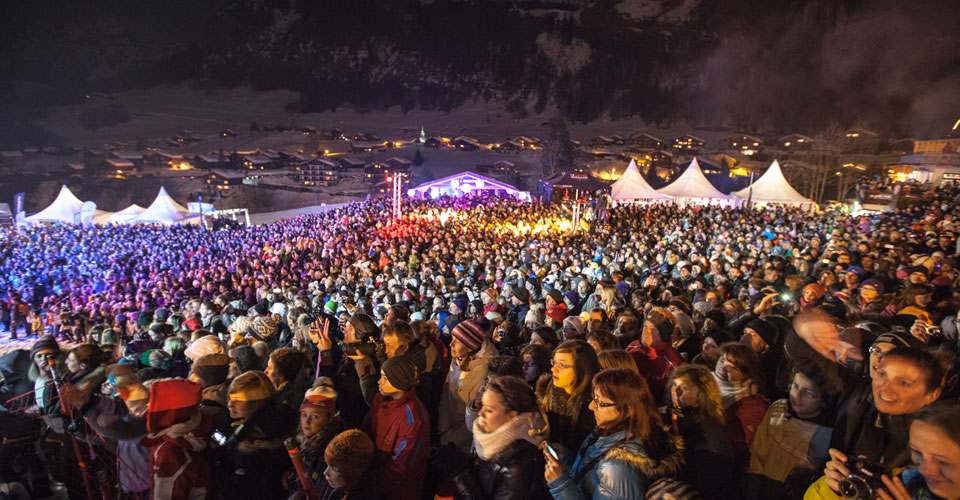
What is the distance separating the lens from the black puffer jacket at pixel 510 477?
4.98 feet

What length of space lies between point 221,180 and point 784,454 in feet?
186

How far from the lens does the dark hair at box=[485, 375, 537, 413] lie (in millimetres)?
1572

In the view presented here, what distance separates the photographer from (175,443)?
188cm

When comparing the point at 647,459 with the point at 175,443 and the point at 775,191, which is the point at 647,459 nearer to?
the point at 175,443

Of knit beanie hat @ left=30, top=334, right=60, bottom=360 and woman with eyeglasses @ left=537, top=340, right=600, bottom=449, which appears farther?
knit beanie hat @ left=30, top=334, right=60, bottom=360

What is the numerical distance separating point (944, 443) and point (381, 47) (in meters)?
99.4

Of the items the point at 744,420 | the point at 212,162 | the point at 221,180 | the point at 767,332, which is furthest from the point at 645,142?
the point at 744,420

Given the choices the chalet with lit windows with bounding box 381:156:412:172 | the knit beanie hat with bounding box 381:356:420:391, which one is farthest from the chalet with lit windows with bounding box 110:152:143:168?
the knit beanie hat with bounding box 381:356:420:391

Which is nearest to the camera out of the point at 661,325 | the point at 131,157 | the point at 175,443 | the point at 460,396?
the point at 175,443

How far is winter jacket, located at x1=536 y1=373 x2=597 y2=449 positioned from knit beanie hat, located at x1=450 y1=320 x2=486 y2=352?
2.20ft

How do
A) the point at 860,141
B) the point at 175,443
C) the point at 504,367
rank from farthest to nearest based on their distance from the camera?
the point at 860,141
the point at 504,367
the point at 175,443

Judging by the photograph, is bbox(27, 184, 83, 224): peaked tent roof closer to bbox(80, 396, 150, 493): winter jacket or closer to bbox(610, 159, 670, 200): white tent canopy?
bbox(80, 396, 150, 493): winter jacket

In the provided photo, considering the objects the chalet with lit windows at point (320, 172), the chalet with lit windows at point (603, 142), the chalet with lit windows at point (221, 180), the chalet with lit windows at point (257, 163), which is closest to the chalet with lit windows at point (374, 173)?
the chalet with lit windows at point (320, 172)

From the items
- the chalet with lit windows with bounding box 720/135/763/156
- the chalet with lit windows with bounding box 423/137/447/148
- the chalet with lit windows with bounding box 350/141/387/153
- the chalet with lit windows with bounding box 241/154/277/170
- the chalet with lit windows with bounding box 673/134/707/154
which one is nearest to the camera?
the chalet with lit windows with bounding box 720/135/763/156
